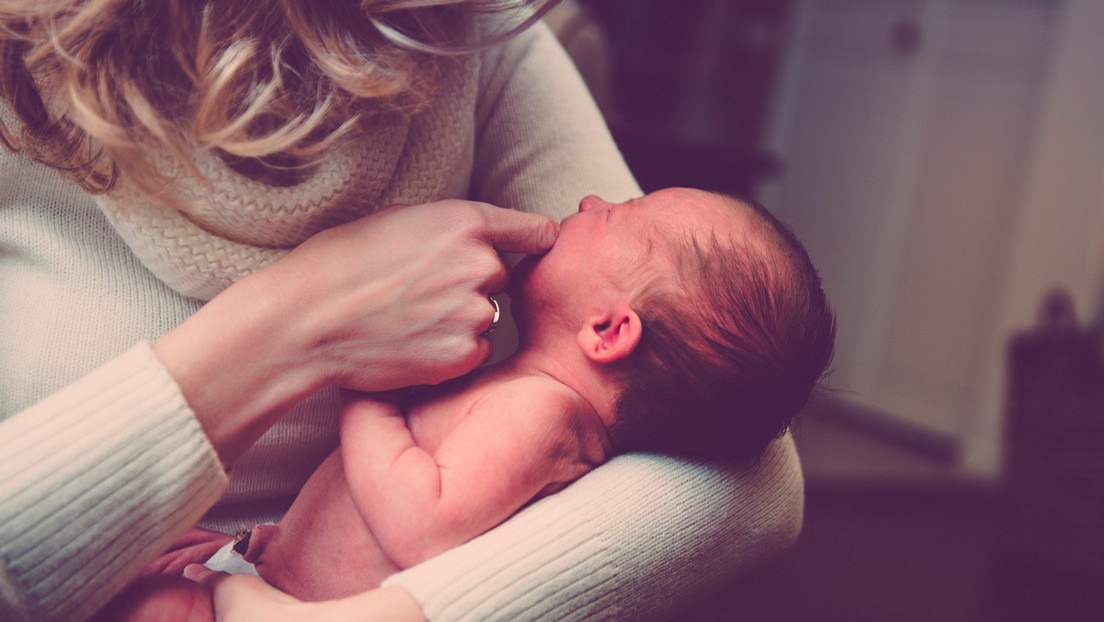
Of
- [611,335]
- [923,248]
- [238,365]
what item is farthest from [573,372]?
[923,248]

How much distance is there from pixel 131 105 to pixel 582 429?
487 millimetres

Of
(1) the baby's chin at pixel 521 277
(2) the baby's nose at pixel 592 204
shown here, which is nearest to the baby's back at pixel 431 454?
(1) the baby's chin at pixel 521 277

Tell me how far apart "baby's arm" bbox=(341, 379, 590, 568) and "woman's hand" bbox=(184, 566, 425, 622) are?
7 centimetres

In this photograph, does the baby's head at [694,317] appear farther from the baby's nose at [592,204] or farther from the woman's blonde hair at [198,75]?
the woman's blonde hair at [198,75]

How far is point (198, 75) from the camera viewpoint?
2.26 feet

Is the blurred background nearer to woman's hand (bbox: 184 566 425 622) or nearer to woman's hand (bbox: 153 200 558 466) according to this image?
woman's hand (bbox: 153 200 558 466)

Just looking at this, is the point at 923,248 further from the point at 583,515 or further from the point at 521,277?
the point at 583,515

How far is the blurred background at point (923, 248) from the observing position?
76.0 inches

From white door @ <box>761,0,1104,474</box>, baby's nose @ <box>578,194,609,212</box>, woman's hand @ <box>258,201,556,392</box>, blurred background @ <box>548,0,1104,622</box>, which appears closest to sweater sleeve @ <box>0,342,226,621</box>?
woman's hand @ <box>258,201,556,392</box>

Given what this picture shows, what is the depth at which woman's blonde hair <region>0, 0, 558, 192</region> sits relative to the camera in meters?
0.66

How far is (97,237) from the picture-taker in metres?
0.81

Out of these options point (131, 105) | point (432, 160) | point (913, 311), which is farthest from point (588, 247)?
point (913, 311)

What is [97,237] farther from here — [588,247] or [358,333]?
[588,247]

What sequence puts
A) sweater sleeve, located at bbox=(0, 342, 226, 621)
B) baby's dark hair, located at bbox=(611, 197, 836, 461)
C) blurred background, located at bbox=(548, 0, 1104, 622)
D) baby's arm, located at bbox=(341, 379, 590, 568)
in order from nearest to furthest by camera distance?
sweater sleeve, located at bbox=(0, 342, 226, 621)
baby's arm, located at bbox=(341, 379, 590, 568)
baby's dark hair, located at bbox=(611, 197, 836, 461)
blurred background, located at bbox=(548, 0, 1104, 622)
